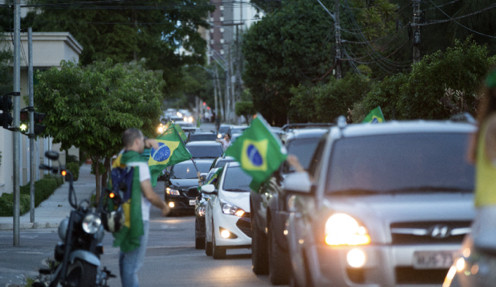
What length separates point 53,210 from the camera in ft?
117

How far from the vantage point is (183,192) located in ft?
107

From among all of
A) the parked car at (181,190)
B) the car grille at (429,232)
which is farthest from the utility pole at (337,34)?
the car grille at (429,232)

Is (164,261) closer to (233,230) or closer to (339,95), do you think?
(233,230)

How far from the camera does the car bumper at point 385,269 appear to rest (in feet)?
28.1

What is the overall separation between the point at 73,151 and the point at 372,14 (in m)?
18.6

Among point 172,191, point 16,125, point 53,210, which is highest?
point 16,125

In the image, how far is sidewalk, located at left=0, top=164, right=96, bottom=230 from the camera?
30047 millimetres

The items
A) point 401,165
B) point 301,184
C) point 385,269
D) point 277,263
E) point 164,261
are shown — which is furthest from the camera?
point 164,261

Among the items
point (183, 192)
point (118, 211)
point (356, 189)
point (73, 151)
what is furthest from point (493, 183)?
point (73, 151)

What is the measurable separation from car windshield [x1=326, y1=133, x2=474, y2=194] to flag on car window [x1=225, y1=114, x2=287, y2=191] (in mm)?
982

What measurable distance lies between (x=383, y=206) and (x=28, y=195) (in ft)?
97.7

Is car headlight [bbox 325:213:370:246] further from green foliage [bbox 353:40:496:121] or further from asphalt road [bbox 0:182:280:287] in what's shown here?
green foliage [bbox 353:40:496:121]

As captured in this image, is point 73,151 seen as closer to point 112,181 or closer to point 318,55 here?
point 318,55

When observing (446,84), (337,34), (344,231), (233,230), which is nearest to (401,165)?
(344,231)
